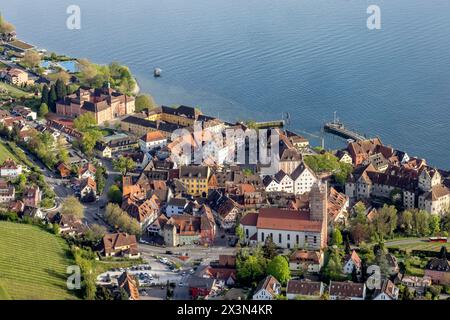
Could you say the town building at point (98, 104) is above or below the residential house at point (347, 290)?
above

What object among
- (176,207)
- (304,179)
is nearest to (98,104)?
(176,207)

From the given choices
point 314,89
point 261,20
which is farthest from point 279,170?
point 261,20

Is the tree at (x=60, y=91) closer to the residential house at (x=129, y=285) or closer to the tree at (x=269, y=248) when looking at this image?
the tree at (x=269, y=248)

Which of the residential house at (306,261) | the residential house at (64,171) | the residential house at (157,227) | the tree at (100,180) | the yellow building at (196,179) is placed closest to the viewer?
the residential house at (306,261)

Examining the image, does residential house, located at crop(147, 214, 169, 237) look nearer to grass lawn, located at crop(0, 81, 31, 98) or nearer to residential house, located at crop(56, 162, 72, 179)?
residential house, located at crop(56, 162, 72, 179)

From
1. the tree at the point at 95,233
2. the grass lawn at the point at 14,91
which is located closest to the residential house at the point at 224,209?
the tree at the point at 95,233

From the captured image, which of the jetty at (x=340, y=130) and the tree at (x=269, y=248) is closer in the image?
the tree at (x=269, y=248)
